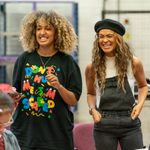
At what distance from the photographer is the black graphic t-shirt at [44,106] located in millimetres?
2236

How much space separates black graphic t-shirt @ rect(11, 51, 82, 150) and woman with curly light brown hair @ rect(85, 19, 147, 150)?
0.57 ft

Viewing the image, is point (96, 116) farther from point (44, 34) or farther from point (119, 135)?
point (44, 34)

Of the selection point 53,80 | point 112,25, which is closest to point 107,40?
point 112,25

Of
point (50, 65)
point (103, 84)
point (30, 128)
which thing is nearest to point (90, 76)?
point (103, 84)

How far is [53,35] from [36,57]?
6.7 inches

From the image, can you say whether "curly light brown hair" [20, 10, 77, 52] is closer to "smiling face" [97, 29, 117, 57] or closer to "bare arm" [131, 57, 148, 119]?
"smiling face" [97, 29, 117, 57]

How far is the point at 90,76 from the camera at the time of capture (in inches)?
96.0

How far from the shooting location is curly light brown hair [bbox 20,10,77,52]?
91.3 inches

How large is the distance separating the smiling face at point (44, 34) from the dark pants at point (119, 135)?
0.59 metres

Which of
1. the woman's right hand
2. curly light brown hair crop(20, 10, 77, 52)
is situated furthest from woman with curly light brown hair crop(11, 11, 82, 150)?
the woman's right hand

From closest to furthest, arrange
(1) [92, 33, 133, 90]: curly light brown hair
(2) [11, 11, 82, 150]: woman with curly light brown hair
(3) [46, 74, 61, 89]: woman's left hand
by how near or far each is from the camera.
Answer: (3) [46, 74, 61, 89]: woman's left hand, (2) [11, 11, 82, 150]: woman with curly light brown hair, (1) [92, 33, 133, 90]: curly light brown hair

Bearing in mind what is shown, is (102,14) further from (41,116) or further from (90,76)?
(41,116)

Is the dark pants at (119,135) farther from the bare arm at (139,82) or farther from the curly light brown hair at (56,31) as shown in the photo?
the curly light brown hair at (56,31)

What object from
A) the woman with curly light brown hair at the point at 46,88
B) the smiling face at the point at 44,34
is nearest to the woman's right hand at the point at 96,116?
the woman with curly light brown hair at the point at 46,88
